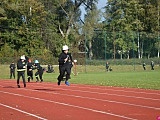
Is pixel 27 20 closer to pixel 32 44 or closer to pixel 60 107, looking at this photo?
pixel 32 44

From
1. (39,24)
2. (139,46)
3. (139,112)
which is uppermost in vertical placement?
(39,24)

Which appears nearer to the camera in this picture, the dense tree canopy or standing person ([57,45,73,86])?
standing person ([57,45,73,86])

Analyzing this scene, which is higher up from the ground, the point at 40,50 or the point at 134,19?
the point at 134,19

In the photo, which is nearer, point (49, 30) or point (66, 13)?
point (49, 30)

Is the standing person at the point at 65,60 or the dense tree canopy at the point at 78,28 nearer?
the standing person at the point at 65,60

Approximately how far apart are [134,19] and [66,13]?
1464cm

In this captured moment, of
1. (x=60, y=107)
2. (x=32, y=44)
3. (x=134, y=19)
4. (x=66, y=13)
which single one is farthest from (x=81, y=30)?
(x=60, y=107)

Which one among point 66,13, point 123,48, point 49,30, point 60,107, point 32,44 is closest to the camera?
point 60,107

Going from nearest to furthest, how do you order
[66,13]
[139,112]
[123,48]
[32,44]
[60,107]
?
[139,112], [60,107], [123,48], [32,44], [66,13]

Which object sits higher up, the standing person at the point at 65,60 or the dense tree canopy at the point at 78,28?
the dense tree canopy at the point at 78,28

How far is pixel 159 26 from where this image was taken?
8588cm

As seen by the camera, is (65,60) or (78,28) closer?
(65,60)

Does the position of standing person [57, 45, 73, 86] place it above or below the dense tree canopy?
below

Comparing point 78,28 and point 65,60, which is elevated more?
point 78,28
